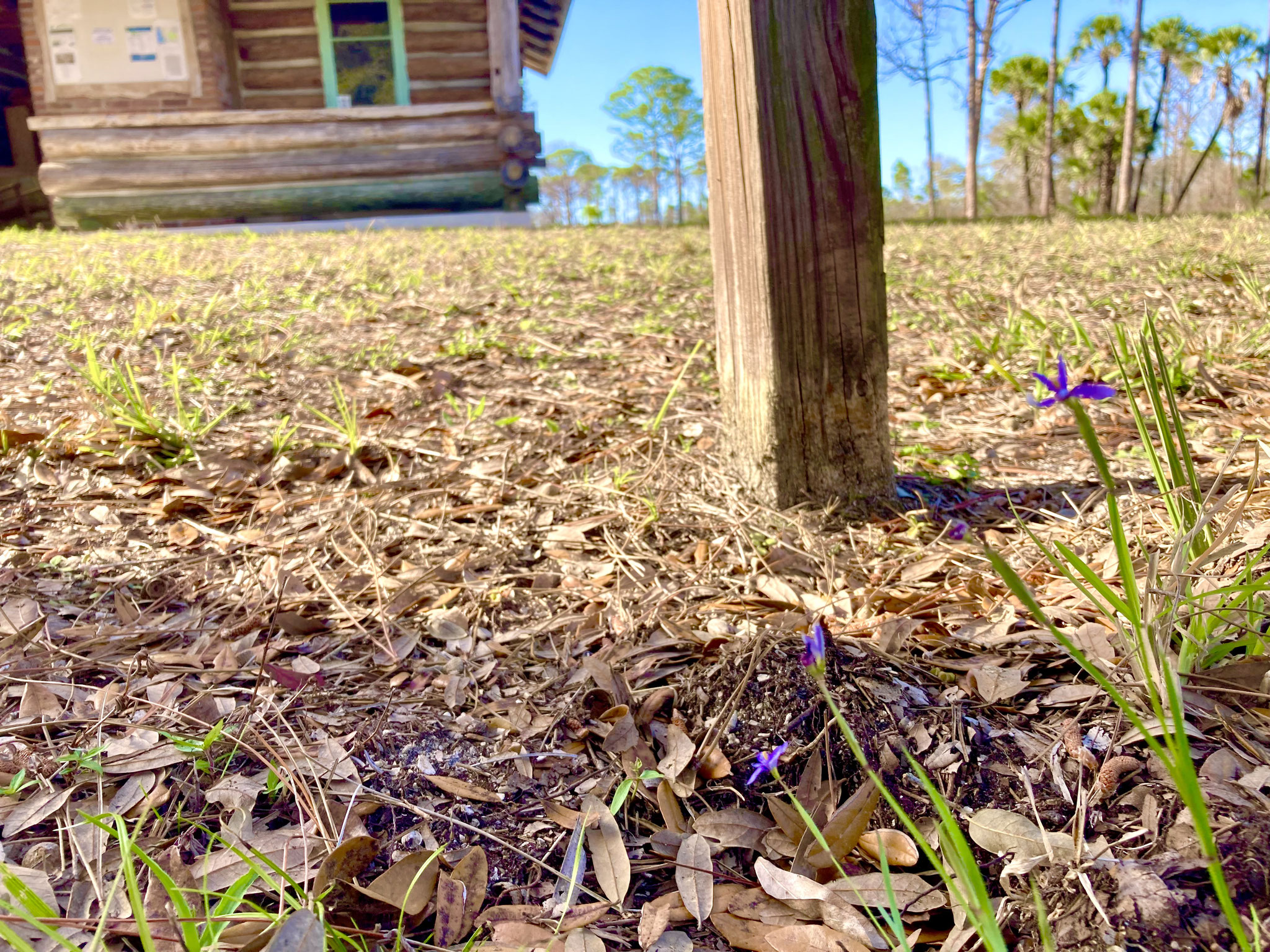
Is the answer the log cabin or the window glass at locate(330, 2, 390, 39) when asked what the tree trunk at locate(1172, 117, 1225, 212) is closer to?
the log cabin

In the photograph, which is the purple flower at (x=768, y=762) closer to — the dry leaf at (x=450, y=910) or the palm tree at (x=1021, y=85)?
the dry leaf at (x=450, y=910)

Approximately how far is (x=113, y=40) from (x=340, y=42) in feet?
8.04

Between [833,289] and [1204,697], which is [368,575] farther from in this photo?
[1204,697]

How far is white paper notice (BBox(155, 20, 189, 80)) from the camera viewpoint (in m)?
8.78

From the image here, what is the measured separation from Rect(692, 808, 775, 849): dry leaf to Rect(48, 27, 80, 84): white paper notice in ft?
36.6

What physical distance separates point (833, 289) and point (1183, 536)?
2.77ft

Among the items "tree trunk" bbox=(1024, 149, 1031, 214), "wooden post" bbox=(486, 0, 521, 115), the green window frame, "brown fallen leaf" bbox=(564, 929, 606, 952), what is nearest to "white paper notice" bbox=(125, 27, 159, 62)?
the green window frame

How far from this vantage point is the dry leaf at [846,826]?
3.48 ft

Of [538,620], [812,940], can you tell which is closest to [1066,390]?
[812,940]

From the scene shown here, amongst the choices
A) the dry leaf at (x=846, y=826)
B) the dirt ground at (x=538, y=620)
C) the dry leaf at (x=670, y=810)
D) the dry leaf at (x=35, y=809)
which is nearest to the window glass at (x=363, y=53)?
the dirt ground at (x=538, y=620)

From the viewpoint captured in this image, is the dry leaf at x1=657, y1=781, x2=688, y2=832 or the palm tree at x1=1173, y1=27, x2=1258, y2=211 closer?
the dry leaf at x1=657, y1=781, x2=688, y2=832

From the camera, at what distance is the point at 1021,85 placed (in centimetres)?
2584

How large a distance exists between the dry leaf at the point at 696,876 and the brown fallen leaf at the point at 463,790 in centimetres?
29

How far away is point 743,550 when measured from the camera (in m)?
1.74
